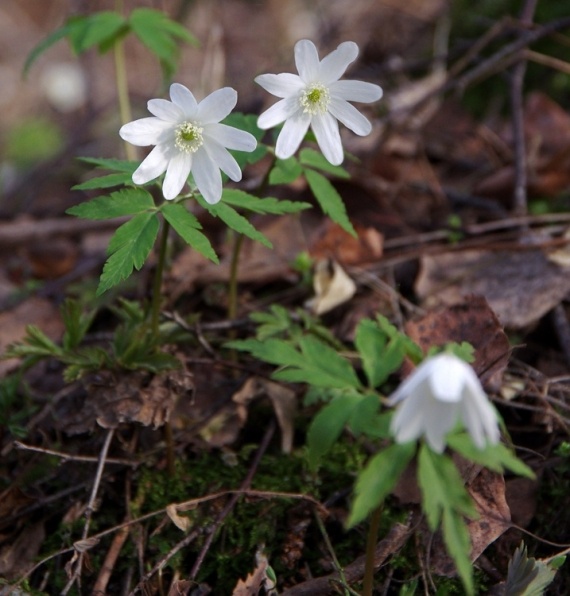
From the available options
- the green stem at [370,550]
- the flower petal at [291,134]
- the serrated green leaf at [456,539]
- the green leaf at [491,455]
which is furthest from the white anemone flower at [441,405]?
the flower petal at [291,134]

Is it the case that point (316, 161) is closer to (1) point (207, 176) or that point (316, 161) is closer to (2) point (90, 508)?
(1) point (207, 176)

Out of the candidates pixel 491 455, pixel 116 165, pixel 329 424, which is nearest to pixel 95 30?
pixel 116 165

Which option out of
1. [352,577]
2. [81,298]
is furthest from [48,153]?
[352,577]

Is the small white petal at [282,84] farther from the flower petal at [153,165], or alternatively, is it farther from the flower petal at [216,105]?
the flower petal at [153,165]

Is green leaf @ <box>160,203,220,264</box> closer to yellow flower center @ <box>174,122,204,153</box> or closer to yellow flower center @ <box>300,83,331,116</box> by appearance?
yellow flower center @ <box>174,122,204,153</box>

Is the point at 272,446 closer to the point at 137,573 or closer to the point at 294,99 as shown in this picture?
the point at 137,573
